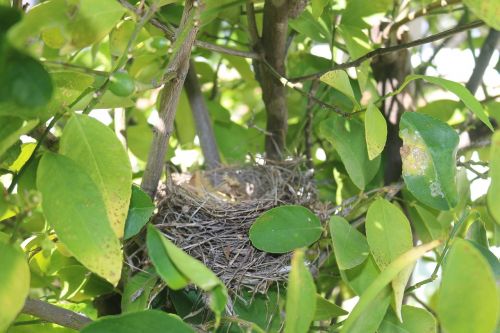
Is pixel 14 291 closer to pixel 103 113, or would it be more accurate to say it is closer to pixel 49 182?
pixel 49 182

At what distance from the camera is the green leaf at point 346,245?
24.0 inches

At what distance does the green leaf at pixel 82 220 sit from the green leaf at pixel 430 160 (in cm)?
30

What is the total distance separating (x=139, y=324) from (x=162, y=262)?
0.06 meters

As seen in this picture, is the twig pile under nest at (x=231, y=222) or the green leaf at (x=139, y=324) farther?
the twig pile under nest at (x=231, y=222)

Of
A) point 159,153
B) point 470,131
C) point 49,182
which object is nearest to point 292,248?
point 159,153

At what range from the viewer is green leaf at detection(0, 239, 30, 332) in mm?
434

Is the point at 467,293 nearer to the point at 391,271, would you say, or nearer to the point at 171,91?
the point at 391,271

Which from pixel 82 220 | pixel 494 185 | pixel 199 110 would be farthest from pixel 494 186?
pixel 199 110

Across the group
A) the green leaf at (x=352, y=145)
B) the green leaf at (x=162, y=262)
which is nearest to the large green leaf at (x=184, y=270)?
the green leaf at (x=162, y=262)

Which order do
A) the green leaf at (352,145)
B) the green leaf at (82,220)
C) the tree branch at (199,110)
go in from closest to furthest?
1. the green leaf at (82,220)
2. the green leaf at (352,145)
3. the tree branch at (199,110)

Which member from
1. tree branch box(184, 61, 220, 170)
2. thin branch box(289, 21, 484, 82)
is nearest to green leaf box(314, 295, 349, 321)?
thin branch box(289, 21, 484, 82)

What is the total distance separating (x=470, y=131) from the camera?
952mm

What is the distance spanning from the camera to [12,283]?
1.44ft

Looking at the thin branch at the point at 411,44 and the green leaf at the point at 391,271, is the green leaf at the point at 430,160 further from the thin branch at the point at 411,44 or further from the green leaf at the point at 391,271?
the green leaf at the point at 391,271
